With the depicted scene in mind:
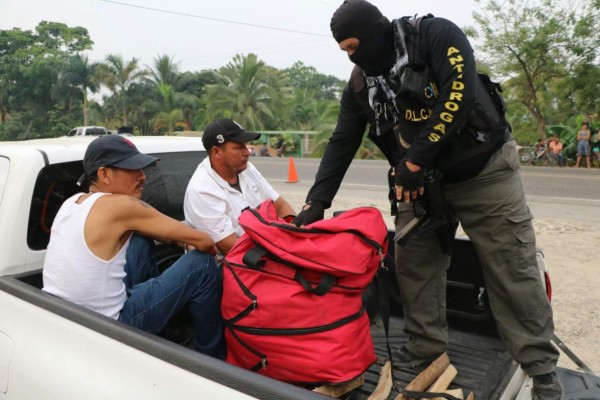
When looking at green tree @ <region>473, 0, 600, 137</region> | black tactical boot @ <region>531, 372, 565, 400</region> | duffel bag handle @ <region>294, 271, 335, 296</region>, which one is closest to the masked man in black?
black tactical boot @ <region>531, 372, 565, 400</region>

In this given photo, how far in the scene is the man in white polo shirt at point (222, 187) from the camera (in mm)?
2861

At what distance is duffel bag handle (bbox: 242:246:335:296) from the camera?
1911 millimetres

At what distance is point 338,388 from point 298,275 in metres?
0.44

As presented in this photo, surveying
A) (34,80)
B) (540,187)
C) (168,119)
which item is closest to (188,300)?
(540,187)

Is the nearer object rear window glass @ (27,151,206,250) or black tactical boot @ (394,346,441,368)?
rear window glass @ (27,151,206,250)

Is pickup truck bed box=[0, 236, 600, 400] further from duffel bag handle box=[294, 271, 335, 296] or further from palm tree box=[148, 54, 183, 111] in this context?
palm tree box=[148, 54, 183, 111]

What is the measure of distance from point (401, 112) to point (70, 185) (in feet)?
5.27

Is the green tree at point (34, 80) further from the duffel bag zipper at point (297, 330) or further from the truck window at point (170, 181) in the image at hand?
the duffel bag zipper at point (297, 330)

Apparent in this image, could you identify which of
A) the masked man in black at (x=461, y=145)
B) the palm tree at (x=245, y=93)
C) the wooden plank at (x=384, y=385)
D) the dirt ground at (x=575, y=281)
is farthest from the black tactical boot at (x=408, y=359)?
the palm tree at (x=245, y=93)

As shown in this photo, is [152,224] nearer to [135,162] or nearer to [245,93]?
[135,162]

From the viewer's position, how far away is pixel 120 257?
2117 mm

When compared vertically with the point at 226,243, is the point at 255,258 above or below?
above

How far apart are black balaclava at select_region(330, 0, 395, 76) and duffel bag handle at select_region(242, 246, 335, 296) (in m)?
0.89

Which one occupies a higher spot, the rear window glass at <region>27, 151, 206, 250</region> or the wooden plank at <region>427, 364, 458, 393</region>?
the rear window glass at <region>27, 151, 206, 250</region>
